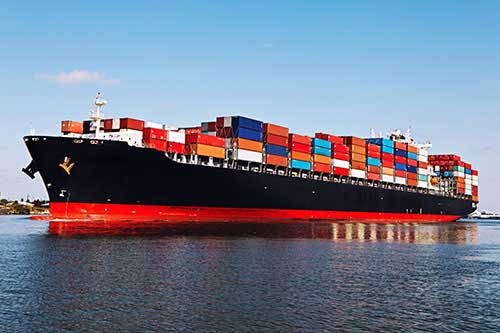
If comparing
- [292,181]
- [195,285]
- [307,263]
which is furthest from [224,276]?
[292,181]

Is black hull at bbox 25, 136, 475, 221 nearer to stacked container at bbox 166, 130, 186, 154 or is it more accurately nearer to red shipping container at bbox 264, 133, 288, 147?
stacked container at bbox 166, 130, 186, 154

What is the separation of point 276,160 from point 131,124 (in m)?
22.0

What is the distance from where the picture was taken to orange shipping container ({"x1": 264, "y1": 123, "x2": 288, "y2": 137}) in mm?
71188

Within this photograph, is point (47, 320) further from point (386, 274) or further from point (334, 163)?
point (334, 163)

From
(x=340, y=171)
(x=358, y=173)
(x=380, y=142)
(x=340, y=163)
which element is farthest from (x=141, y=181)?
(x=380, y=142)

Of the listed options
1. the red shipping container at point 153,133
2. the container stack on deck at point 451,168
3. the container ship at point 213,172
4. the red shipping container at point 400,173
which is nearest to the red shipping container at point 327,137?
the container ship at point 213,172

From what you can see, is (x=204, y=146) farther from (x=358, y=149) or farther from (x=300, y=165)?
(x=358, y=149)

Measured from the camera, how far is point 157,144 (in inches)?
2275

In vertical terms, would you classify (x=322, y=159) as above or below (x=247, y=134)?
below

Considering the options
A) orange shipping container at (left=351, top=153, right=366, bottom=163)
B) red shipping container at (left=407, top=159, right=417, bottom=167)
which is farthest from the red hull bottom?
red shipping container at (left=407, top=159, right=417, bottom=167)

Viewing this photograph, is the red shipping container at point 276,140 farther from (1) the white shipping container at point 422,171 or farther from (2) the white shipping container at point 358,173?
(1) the white shipping container at point 422,171

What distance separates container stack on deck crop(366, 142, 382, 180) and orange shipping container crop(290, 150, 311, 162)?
18785mm

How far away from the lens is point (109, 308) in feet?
55.1

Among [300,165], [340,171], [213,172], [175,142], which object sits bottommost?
[213,172]
